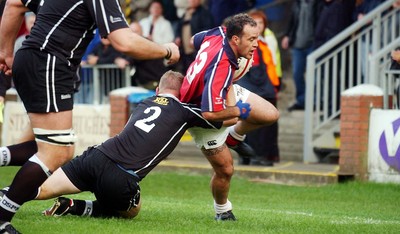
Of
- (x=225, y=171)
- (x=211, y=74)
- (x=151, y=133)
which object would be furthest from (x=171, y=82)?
(x=225, y=171)

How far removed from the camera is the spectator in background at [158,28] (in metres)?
19.8

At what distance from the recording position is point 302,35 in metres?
19.5

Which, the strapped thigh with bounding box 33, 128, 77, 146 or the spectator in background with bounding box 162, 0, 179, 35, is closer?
the strapped thigh with bounding box 33, 128, 77, 146

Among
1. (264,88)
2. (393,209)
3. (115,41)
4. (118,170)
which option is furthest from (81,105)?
(115,41)

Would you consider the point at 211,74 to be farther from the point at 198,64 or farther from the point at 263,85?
the point at 263,85

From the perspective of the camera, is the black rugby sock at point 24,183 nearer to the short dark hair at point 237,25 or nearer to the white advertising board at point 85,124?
the short dark hair at point 237,25

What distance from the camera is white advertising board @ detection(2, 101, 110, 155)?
18.6 m

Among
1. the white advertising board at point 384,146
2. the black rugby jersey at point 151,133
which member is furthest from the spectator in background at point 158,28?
the black rugby jersey at point 151,133

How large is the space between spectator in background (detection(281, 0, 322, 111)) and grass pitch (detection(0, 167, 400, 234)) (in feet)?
11.7

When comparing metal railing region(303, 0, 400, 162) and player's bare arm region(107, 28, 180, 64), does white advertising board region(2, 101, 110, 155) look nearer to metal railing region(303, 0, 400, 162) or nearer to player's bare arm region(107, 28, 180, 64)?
metal railing region(303, 0, 400, 162)

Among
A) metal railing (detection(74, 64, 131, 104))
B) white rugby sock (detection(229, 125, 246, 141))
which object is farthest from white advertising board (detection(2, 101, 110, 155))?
white rugby sock (detection(229, 125, 246, 141))

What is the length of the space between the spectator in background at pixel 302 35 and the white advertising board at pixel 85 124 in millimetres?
3545

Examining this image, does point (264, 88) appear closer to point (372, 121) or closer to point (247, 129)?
point (372, 121)

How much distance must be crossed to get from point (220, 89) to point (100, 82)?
34.0 ft
